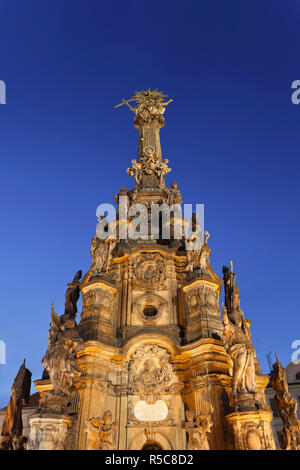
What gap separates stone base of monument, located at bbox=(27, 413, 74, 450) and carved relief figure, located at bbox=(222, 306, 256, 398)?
6.48 metres

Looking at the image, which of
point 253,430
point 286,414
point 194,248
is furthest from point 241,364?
point 194,248

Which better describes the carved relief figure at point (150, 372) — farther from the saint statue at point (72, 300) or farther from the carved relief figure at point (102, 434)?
the saint statue at point (72, 300)

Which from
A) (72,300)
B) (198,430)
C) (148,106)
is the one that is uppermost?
(148,106)

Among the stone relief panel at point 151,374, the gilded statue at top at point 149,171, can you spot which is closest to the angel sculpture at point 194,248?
the stone relief panel at point 151,374

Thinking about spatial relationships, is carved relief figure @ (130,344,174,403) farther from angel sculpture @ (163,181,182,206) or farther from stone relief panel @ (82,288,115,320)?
angel sculpture @ (163,181,182,206)

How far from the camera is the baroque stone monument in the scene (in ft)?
44.7

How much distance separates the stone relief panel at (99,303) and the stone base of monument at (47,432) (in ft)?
19.1

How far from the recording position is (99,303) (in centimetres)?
1862

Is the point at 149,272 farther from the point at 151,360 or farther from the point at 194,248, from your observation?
the point at 151,360

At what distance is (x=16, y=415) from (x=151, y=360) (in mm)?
6160

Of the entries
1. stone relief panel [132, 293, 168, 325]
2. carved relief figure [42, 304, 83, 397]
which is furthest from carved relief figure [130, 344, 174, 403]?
carved relief figure [42, 304, 83, 397]

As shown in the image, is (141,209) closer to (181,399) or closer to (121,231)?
(121,231)

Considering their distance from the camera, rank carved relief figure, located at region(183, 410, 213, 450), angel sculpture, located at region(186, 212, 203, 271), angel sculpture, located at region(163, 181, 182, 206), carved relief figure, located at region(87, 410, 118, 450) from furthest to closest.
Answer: angel sculpture, located at region(163, 181, 182, 206) → angel sculpture, located at region(186, 212, 203, 271) → carved relief figure, located at region(87, 410, 118, 450) → carved relief figure, located at region(183, 410, 213, 450)

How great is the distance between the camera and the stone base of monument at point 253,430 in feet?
42.3
